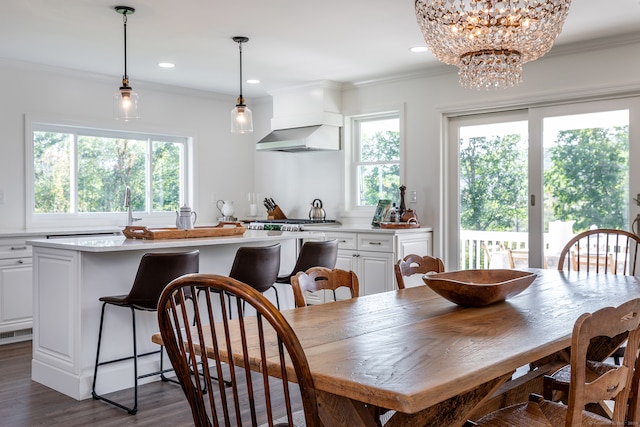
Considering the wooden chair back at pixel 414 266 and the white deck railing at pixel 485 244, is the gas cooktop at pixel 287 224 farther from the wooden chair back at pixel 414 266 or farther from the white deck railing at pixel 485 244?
the wooden chair back at pixel 414 266

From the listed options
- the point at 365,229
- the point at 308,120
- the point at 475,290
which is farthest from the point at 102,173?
the point at 475,290

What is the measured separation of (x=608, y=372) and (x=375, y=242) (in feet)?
12.5

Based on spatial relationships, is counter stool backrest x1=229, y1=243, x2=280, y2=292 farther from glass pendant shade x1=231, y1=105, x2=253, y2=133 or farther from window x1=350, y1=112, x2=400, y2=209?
window x1=350, y1=112, x2=400, y2=209

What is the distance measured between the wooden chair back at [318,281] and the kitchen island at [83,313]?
1.30 metres

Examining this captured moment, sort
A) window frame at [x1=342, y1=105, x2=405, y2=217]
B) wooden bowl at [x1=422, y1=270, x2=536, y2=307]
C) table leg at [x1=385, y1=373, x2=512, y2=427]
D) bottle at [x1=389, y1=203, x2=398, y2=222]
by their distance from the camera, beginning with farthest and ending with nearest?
window frame at [x1=342, y1=105, x2=405, y2=217] < bottle at [x1=389, y1=203, x2=398, y2=222] < wooden bowl at [x1=422, y1=270, x2=536, y2=307] < table leg at [x1=385, y1=373, x2=512, y2=427]

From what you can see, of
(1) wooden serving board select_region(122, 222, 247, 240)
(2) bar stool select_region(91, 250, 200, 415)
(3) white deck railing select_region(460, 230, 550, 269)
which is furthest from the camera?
(3) white deck railing select_region(460, 230, 550, 269)

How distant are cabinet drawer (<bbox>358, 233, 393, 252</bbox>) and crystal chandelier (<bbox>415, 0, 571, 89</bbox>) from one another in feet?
8.26

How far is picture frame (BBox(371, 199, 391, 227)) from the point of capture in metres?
5.70

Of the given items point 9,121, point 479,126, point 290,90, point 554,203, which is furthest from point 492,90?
point 9,121

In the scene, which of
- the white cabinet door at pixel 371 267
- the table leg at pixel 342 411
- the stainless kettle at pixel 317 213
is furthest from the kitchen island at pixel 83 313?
the stainless kettle at pixel 317 213

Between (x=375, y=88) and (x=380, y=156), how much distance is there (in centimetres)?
68

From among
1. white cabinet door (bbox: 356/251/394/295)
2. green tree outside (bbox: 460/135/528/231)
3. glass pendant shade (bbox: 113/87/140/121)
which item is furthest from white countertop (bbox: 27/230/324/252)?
green tree outside (bbox: 460/135/528/231)

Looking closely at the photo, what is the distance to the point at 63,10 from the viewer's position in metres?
3.78

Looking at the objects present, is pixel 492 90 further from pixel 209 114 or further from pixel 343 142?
pixel 209 114
